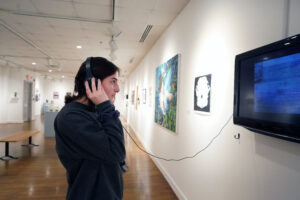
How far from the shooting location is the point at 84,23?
407cm

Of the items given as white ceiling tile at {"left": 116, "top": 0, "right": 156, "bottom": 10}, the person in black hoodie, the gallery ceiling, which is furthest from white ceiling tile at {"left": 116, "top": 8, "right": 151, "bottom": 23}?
the person in black hoodie

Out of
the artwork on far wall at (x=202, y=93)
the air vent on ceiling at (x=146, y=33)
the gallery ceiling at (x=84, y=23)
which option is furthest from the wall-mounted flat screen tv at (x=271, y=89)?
the air vent on ceiling at (x=146, y=33)

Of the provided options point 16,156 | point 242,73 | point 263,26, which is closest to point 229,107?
point 242,73

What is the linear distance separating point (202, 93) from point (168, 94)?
52.4 inches

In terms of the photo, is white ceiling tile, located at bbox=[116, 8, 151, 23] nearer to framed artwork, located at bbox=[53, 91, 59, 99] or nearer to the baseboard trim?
the baseboard trim

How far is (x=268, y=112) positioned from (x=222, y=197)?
3.74ft

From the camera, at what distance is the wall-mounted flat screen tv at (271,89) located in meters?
1.04

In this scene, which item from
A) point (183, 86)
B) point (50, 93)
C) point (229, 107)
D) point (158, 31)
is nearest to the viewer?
point (229, 107)

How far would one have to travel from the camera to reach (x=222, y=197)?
1854 mm

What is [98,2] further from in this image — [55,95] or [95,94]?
[55,95]

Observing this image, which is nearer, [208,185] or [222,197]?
[222,197]

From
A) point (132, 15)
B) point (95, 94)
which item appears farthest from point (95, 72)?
point (132, 15)

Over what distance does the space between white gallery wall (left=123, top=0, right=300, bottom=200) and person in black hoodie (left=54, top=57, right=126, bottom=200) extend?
1119mm

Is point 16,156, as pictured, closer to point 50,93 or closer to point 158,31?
point 158,31
